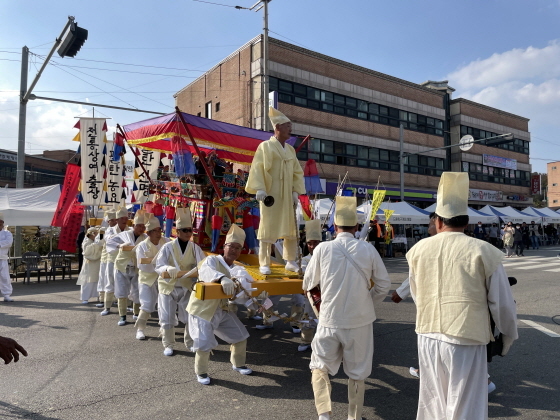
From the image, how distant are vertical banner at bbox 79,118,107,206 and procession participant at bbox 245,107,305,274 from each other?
302 inches

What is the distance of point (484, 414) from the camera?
2.65 m

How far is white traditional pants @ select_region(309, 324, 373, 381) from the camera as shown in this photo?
130 inches

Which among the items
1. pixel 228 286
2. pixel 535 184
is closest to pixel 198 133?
pixel 228 286

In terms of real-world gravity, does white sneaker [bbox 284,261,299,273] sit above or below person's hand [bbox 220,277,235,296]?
above

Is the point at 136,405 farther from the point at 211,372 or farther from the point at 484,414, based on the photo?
the point at 484,414

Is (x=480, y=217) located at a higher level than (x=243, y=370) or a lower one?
higher

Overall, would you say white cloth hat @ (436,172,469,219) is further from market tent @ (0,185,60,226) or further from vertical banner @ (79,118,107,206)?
market tent @ (0,185,60,226)

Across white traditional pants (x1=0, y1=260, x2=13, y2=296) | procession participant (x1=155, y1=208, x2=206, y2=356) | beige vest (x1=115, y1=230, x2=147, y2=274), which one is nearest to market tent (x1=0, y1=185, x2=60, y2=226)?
white traditional pants (x1=0, y1=260, x2=13, y2=296)

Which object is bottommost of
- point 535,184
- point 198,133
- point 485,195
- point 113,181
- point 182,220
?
point 182,220

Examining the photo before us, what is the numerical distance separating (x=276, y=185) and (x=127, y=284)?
388cm

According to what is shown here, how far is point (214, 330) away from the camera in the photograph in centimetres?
454

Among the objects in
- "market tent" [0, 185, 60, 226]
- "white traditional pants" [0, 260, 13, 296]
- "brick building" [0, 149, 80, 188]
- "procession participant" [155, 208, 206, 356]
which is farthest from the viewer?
"brick building" [0, 149, 80, 188]

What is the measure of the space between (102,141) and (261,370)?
9.04 m

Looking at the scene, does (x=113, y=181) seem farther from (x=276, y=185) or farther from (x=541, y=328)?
(x=541, y=328)
